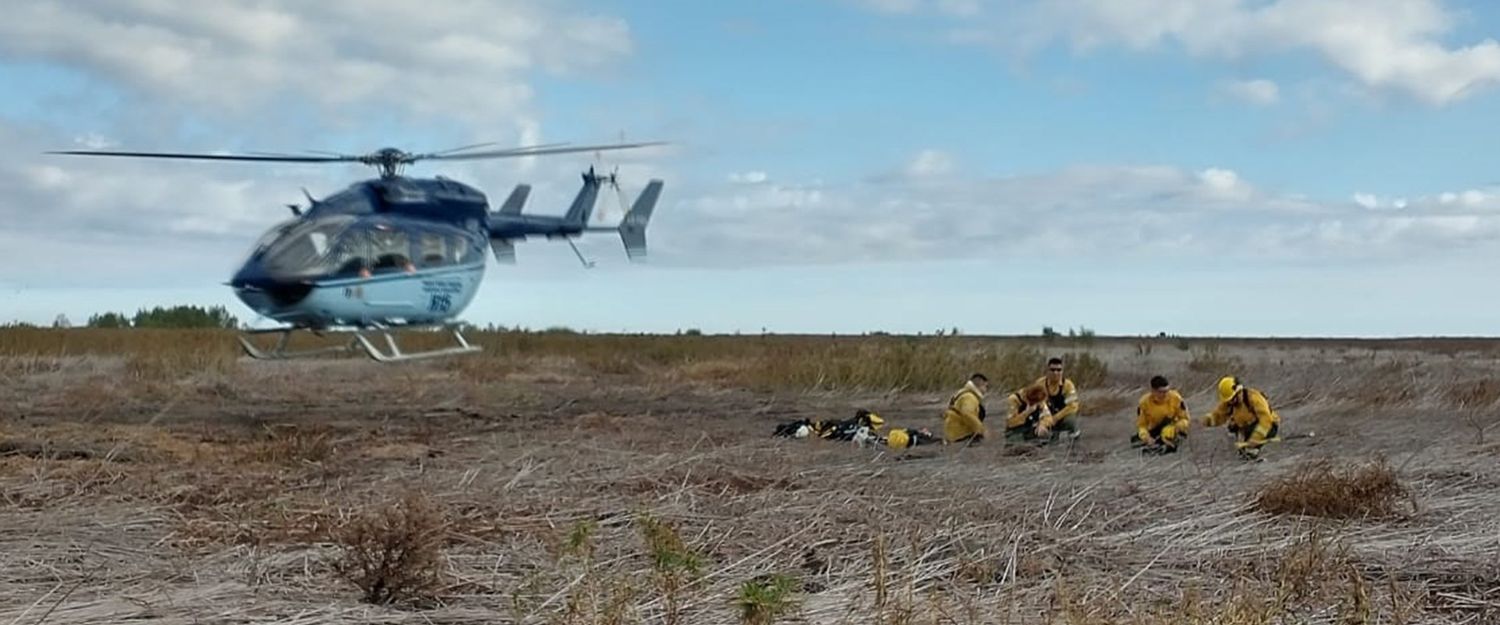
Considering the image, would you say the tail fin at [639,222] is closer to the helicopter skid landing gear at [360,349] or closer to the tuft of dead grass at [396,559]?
the helicopter skid landing gear at [360,349]

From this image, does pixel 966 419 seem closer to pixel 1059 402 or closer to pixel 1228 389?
pixel 1059 402

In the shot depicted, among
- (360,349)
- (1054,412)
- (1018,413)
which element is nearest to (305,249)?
(360,349)

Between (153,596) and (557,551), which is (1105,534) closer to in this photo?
(557,551)

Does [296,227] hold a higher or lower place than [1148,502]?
higher

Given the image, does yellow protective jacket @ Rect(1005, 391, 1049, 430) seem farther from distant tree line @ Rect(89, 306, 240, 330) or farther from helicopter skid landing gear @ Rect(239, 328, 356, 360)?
distant tree line @ Rect(89, 306, 240, 330)

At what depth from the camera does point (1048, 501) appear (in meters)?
8.74

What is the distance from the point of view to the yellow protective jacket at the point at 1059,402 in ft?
46.2

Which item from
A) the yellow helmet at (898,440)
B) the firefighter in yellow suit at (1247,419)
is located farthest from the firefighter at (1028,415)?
the firefighter in yellow suit at (1247,419)

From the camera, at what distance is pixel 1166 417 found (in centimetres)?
1328

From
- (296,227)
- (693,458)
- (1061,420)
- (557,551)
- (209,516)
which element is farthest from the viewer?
(296,227)

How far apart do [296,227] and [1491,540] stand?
12885 millimetres

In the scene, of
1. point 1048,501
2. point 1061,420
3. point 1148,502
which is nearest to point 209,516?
point 1048,501

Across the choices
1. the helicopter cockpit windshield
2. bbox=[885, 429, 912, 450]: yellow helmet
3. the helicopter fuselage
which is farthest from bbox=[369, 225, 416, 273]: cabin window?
bbox=[885, 429, 912, 450]: yellow helmet

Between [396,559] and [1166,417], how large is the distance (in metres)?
9.03
